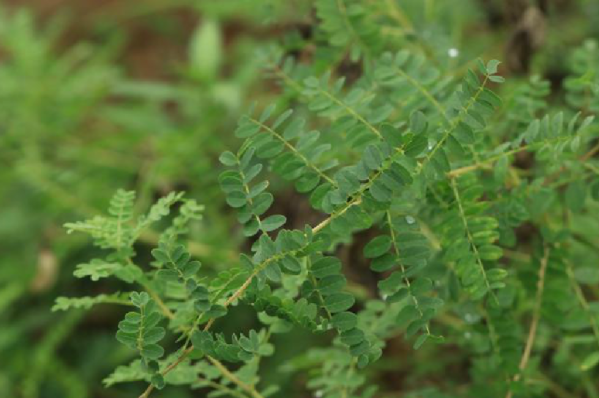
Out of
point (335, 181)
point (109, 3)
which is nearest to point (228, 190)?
point (335, 181)

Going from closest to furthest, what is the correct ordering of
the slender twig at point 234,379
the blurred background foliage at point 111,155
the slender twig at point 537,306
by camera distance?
1. the slender twig at point 234,379
2. the slender twig at point 537,306
3. the blurred background foliage at point 111,155

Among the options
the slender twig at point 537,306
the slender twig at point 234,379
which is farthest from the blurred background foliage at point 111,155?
the slender twig at point 234,379

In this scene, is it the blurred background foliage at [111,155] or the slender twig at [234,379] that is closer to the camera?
the slender twig at [234,379]

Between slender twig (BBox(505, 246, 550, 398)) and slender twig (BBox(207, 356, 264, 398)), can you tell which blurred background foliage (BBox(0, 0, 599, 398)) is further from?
slender twig (BBox(207, 356, 264, 398))

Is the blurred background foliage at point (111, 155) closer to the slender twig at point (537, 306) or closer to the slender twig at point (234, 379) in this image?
the slender twig at point (537, 306)

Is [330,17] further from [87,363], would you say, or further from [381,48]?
[87,363]

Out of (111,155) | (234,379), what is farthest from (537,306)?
(111,155)

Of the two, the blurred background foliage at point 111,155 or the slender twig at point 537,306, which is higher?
the blurred background foliage at point 111,155

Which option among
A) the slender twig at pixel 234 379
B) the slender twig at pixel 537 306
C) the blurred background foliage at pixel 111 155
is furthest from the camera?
the blurred background foliage at pixel 111 155
